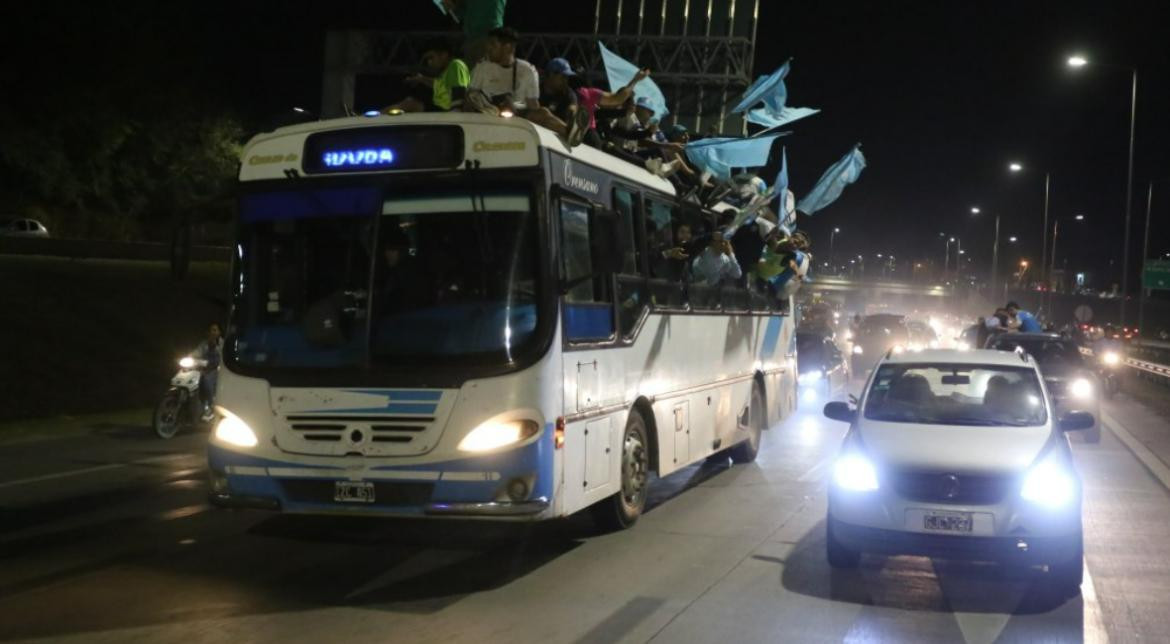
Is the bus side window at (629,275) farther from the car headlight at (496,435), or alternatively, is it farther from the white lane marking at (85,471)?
the white lane marking at (85,471)

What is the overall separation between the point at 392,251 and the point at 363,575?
2.24 meters

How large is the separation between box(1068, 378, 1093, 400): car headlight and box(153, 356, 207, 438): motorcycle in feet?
41.5

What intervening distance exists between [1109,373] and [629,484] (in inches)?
917

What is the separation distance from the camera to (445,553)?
921cm

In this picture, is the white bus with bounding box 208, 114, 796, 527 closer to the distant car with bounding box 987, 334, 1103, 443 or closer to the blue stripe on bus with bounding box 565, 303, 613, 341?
the blue stripe on bus with bounding box 565, 303, 613, 341

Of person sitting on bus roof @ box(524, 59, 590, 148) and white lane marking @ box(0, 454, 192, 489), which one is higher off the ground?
person sitting on bus roof @ box(524, 59, 590, 148)

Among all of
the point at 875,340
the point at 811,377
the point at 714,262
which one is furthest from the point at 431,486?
the point at 875,340

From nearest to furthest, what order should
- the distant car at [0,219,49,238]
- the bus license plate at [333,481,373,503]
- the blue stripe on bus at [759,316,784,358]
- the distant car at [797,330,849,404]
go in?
the bus license plate at [333,481,373,503] < the blue stripe on bus at [759,316,784,358] < the distant car at [797,330,849,404] < the distant car at [0,219,49,238]

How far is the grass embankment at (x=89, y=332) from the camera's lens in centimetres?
2188

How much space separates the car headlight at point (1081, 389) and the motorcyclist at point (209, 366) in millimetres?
12328

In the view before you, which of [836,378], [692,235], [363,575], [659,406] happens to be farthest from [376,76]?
[363,575]

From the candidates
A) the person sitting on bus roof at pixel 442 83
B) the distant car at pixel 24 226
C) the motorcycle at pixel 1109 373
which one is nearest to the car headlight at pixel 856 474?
the person sitting on bus roof at pixel 442 83

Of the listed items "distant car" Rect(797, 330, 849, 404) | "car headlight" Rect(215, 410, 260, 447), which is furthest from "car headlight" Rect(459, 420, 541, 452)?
"distant car" Rect(797, 330, 849, 404)

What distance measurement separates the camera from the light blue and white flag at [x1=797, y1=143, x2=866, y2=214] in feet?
50.9
